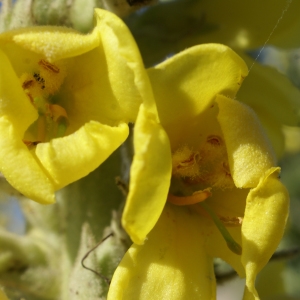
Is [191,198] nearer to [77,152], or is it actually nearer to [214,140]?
[214,140]

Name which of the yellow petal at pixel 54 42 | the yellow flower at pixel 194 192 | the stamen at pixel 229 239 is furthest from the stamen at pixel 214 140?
the yellow petal at pixel 54 42

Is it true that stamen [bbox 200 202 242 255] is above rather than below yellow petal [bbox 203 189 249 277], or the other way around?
above

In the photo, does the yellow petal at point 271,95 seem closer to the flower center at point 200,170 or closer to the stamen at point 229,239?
the flower center at point 200,170

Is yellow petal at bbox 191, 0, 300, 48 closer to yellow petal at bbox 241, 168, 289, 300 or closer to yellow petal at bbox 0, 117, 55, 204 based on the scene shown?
yellow petal at bbox 241, 168, 289, 300

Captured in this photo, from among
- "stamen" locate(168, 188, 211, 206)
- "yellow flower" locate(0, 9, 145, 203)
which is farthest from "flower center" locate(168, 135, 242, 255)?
"yellow flower" locate(0, 9, 145, 203)

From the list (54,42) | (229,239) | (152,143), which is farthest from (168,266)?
(54,42)

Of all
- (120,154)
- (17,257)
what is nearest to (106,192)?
(120,154)
